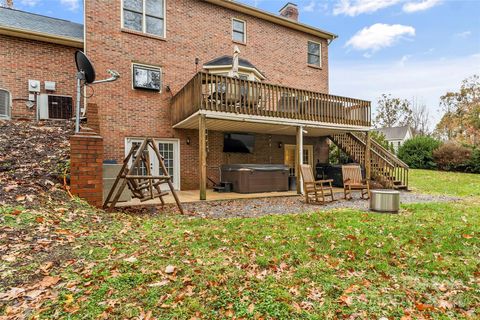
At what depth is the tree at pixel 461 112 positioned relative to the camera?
101 ft

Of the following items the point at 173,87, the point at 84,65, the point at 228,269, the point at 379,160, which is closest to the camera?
the point at 228,269

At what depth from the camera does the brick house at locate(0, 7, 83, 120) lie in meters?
9.62

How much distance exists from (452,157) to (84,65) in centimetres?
2172

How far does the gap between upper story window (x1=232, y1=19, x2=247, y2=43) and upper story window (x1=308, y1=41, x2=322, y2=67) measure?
167 inches

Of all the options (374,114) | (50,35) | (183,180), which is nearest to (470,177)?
(183,180)

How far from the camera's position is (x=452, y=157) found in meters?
17.9

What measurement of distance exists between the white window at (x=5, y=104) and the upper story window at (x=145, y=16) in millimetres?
4802

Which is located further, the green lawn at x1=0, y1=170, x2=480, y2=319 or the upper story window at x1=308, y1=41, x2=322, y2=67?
the upper story window at x1=308, y1=41, x2=322, y2=67

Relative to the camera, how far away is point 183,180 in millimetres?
10961

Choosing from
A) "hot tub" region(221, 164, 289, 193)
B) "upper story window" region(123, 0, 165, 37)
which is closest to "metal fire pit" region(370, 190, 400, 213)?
"hot tub" region(221, 164, 289, 193)

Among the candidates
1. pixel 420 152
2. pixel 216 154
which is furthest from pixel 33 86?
pixel 420 152

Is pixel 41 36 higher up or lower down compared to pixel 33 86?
higher up

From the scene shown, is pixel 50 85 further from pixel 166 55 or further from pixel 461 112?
pixel 461 112

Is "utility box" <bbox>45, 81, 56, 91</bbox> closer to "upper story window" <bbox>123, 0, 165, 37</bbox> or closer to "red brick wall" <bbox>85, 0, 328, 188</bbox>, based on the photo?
"red brick wall" <bbox>85, 0, 328, 188</bbox>
